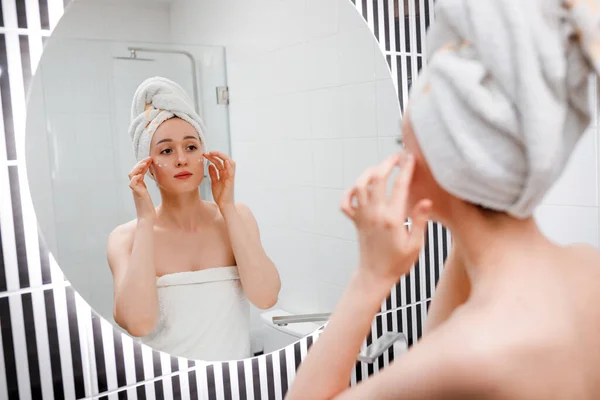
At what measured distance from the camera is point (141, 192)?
2.96 feet

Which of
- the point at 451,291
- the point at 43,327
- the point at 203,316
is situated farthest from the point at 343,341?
the point at 43,327

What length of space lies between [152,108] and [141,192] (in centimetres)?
14

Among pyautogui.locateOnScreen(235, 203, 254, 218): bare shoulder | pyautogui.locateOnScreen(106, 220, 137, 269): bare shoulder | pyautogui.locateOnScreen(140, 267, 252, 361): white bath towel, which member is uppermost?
pyautogui.locateOnScreen(235, 203, 254, 218): bare shoulder

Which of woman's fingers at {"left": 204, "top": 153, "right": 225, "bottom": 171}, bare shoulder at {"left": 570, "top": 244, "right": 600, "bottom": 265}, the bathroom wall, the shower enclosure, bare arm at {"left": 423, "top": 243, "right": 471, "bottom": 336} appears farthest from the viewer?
the bathroom wall

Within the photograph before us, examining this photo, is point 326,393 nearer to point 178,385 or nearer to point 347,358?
point 347,358

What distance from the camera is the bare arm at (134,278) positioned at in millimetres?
894

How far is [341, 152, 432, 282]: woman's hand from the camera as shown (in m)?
0.56

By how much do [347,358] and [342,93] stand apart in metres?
0.66

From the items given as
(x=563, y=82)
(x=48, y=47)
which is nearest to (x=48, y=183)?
(x=48, y=47)

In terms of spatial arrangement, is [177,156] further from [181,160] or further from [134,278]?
[134,278]

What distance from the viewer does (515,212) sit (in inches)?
21.1

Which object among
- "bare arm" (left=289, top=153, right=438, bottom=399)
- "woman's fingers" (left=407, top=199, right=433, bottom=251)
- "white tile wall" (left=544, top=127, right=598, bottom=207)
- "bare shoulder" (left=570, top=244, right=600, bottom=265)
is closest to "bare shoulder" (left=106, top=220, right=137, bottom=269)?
"bare arm" (left=289, top=153, right=438, bottom=399)

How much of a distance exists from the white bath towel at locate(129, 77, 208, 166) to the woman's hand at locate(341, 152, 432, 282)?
43cm

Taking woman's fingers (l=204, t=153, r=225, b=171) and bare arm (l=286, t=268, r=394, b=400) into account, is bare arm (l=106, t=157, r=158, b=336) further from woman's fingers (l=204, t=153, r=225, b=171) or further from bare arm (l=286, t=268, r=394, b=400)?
bare arm (l=286, t=268, r=394, b=400)
